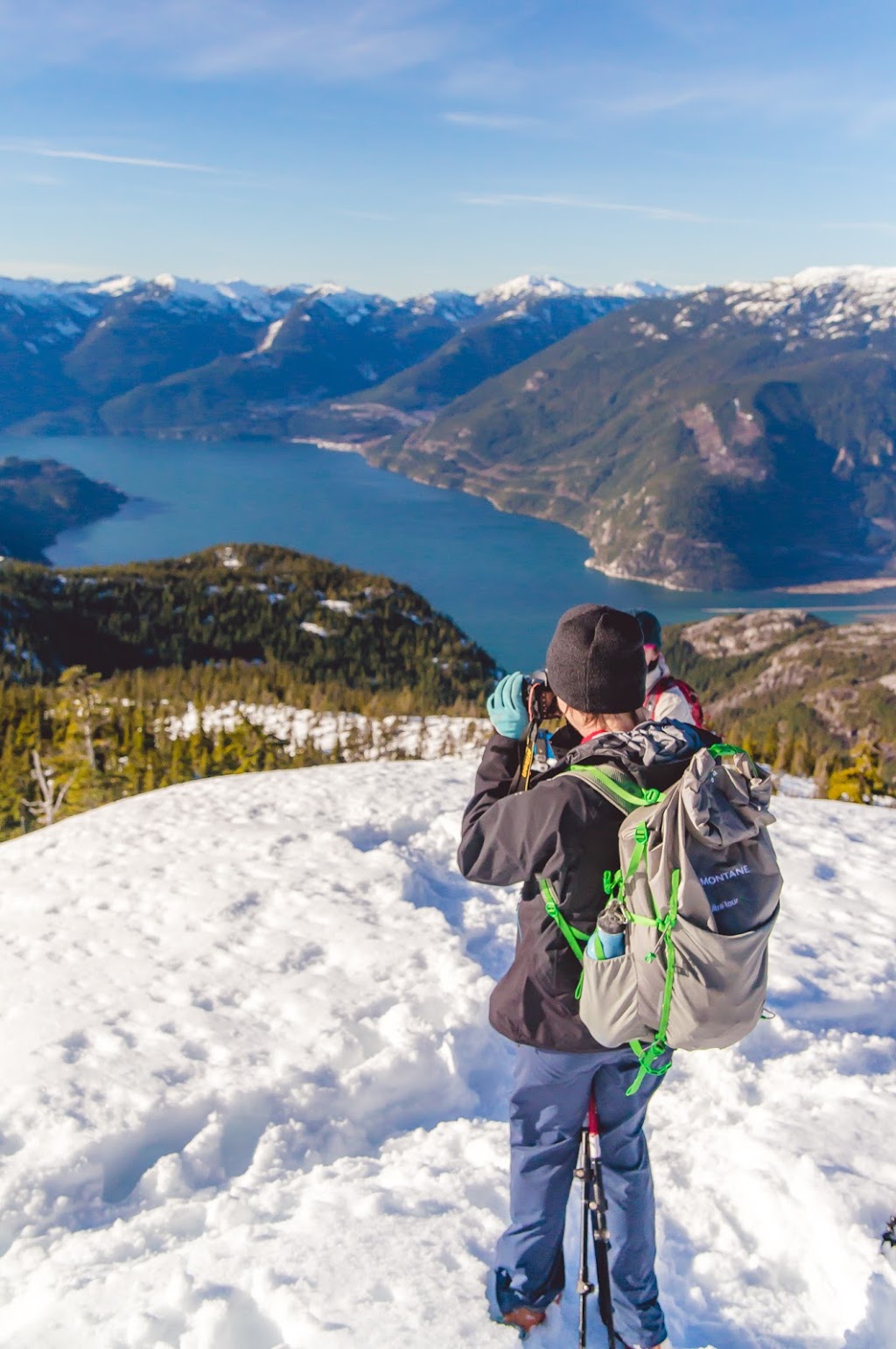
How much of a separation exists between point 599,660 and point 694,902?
1.00m

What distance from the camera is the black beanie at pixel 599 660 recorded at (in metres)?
3.49

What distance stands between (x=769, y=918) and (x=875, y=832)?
9648mm

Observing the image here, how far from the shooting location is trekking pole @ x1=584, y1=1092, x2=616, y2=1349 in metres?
3.74

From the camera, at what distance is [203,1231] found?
180 inches

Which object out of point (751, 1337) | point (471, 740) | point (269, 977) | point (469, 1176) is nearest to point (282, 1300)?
point (469, 1176)

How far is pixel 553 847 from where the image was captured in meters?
3.40

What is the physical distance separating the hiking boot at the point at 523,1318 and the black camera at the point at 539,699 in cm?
263

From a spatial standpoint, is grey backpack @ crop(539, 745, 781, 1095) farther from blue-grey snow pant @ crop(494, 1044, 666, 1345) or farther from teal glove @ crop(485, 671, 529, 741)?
blue-grey snow pant @ crop(494, 1044, 666, 1345)

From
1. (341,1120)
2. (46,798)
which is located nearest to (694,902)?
(341,1120)

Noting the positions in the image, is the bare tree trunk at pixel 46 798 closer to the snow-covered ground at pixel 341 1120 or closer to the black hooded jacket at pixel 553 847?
the snow-covered ground at pixel 341 1120

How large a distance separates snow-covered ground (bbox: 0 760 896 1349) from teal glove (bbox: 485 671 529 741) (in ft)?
8.54

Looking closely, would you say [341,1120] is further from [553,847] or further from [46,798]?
[46,798]

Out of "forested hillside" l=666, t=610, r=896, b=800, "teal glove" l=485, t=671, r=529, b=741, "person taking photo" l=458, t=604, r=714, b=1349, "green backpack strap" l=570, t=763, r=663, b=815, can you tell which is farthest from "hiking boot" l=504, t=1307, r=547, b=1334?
"forested hillside" l=666, t=610, r=896, b=800

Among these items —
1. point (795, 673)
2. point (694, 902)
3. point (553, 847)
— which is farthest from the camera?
point (795, 673)
